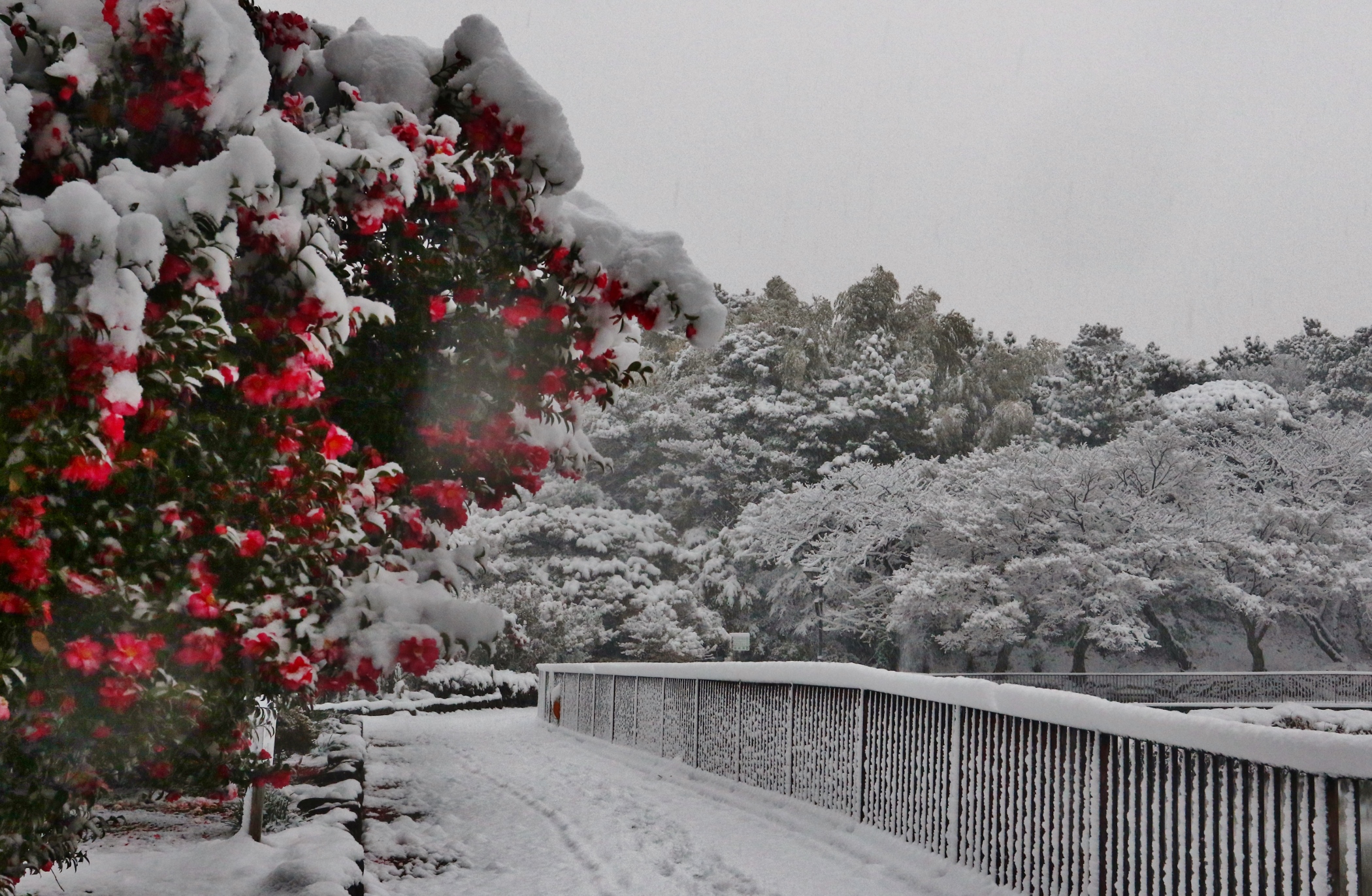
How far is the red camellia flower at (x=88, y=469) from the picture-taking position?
2.83 m

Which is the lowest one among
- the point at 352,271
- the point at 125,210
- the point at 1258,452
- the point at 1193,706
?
the point at 1193,706

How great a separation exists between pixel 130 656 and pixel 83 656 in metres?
0.12

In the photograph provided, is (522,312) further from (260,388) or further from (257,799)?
(257,799)

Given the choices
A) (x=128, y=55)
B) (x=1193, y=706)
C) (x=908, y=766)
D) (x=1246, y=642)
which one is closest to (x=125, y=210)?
(x=128, y=55)

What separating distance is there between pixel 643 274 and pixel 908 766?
4484 millimetres

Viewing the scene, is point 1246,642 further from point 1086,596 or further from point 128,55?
point 128,55

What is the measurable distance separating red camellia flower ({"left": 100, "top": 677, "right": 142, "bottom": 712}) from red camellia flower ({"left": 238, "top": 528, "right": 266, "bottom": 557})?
20.6 inches

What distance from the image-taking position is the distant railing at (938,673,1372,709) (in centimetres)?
2941

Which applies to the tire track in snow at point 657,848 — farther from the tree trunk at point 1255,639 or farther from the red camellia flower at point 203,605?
the tree trunk at point 1255,639

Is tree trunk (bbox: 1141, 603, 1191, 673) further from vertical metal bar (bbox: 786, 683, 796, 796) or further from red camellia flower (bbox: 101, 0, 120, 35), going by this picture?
red camellia flower (bbox: 101, 0, 120, 35)

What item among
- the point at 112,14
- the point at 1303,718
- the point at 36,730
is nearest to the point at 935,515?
the point at 1303,718

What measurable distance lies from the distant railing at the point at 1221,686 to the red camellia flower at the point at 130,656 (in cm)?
2821

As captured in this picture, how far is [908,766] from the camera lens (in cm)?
786

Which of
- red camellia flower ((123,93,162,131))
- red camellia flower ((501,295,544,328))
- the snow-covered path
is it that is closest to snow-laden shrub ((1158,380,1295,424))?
the snow-covered path
